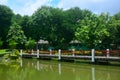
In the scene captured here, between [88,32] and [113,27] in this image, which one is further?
[113,27]

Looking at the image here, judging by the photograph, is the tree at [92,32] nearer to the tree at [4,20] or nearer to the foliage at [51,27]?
the foliage at [51,27]

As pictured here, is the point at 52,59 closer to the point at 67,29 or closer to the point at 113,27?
the point at 113,27

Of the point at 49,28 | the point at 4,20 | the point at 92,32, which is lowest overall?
the point at 92,32

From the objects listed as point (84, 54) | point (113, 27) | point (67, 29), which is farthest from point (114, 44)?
point (84, 54)

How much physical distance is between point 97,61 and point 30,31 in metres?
28.6

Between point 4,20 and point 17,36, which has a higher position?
point 4,20

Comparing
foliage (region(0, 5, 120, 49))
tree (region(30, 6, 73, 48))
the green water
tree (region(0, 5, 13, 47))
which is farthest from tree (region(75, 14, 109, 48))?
tree (region(0, 5, 13, 47))

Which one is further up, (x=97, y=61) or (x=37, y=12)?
(x=37, y=12)

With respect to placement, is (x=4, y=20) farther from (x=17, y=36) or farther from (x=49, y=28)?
(x=49, y=28)

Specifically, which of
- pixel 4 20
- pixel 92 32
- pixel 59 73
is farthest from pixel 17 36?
pixel 59 73

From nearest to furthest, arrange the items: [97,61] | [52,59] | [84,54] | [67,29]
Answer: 1. [97,61]
2. [84,54]
3. [52,59]
4. [67,29]

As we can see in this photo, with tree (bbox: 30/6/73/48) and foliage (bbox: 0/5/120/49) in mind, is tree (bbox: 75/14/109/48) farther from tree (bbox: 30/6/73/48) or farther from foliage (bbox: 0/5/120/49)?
tree (bbox: 30/6/73/48)

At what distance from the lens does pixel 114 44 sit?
1972 inches

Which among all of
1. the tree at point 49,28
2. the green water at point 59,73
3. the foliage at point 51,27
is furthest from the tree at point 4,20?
the green water at point 59,73
